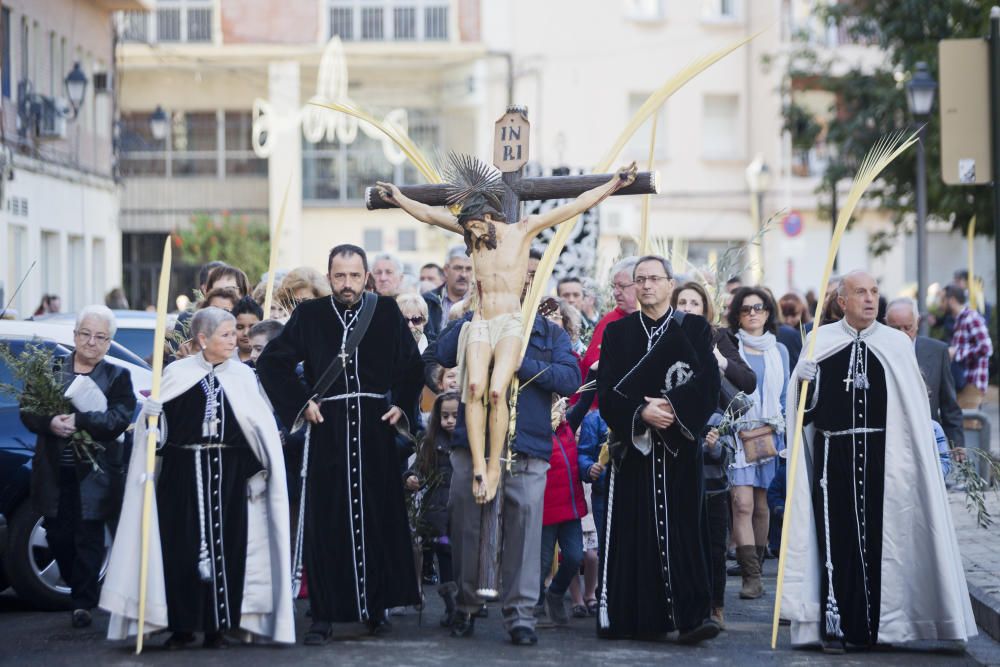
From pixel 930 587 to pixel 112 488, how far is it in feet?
14.4

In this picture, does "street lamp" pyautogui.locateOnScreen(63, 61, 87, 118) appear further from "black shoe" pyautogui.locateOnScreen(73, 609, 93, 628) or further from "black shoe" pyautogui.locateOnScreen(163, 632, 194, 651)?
"black shoe" pyautogui.locateOnScreen(163, 632, 194, 651)

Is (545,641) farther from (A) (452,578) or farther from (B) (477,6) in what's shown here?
(B) (477,6)

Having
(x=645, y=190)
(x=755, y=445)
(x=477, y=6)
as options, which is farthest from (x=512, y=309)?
(x=477, y=6)

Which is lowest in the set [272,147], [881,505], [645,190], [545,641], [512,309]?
[545,641]

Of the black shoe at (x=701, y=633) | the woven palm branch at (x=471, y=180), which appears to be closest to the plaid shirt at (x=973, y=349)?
the black shoe at (x=701, y=633)

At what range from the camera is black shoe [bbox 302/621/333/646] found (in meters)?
9.27

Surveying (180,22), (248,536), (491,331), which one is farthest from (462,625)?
(180,22)

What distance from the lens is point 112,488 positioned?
400 inches

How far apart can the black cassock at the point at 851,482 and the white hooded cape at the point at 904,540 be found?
0.04 metres

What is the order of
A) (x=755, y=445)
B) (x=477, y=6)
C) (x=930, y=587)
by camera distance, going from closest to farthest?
1. (x=930, y=587)
2. (x=755, y=445)
3. (x=477, y=6)

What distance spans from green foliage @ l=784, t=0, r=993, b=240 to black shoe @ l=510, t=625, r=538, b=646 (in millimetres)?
17242

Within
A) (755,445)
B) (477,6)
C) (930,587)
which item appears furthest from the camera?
(477,6)

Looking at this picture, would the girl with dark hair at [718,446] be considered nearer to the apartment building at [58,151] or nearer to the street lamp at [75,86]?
the apartment building at [58,151]

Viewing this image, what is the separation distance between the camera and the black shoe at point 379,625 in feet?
31.3
